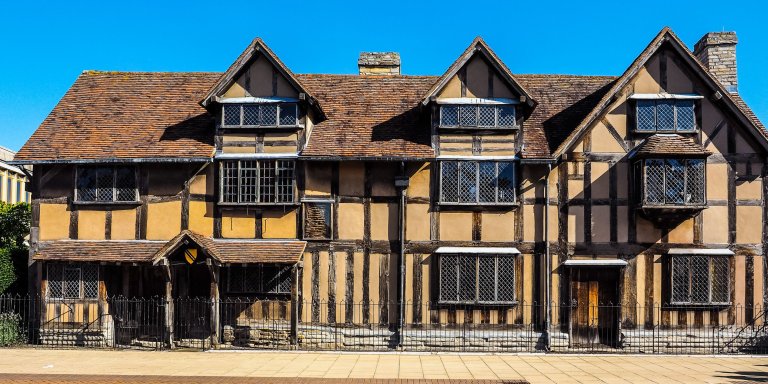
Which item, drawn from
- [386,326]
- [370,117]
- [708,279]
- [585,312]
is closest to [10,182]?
[370,117]

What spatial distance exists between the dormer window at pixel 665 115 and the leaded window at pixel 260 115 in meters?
10.6

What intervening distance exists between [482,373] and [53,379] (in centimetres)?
921

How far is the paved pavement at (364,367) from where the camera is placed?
14.6 metres

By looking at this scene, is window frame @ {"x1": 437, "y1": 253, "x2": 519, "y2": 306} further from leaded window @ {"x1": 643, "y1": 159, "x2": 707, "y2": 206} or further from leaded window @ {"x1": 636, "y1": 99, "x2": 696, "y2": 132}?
leaded window @ {"x1": 636, "y1": 99, "x2": 696, "y2": 132}

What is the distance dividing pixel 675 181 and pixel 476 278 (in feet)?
21.4

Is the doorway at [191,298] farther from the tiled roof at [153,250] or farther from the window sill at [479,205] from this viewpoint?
the window sill at [479,205]

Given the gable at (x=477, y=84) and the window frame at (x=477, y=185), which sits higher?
the gable at (x=477, y=84)

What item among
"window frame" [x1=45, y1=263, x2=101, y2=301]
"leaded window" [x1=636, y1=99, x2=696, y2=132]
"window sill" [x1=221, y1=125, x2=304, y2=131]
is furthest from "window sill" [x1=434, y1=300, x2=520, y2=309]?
"window frame" [x1=45, y1=263, x2=101, y2=301]

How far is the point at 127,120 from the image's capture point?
22375 millimetres

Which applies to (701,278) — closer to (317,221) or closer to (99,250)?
(317,221)

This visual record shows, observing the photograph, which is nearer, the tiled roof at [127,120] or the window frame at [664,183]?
the window frame at [664,183]

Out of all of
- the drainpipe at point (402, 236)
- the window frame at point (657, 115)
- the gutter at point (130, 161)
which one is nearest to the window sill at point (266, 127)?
the gutter at point (130, 161)

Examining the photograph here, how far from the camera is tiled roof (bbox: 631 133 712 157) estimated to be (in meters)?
19.6

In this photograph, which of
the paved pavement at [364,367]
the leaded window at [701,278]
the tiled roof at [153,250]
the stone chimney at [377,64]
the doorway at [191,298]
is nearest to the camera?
the paved pavement at [364,367]
